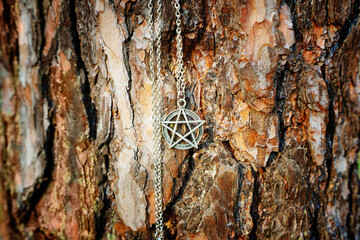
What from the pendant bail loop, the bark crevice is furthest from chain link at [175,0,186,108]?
the bark crevice

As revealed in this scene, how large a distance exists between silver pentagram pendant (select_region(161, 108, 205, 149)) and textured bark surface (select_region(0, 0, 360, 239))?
0.21 ft

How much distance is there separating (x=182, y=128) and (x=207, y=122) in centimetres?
18

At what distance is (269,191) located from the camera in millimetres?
1853

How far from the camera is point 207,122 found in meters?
1.89

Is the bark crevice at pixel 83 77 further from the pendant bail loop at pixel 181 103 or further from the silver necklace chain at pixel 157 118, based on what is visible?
the pendant bail loop at pixel 181 103

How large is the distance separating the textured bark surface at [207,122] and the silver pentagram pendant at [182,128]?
0.06 m

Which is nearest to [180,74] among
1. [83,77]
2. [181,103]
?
[181,103]

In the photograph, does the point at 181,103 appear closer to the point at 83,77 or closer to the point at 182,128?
the point at 182,128

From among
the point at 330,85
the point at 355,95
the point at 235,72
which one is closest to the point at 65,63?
the point at 235,72

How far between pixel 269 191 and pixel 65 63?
1.53m

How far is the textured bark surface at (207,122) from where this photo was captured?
1.65 meters

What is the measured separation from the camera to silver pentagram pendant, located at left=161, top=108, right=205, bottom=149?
1832 mm

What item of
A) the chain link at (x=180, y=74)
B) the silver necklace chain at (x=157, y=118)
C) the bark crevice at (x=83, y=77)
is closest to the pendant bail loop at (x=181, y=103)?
the chain link at (x=180, y=74)

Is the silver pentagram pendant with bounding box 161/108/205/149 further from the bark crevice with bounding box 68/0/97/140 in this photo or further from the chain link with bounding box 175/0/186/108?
the bark crevice with bounding box 68/0/97/140
